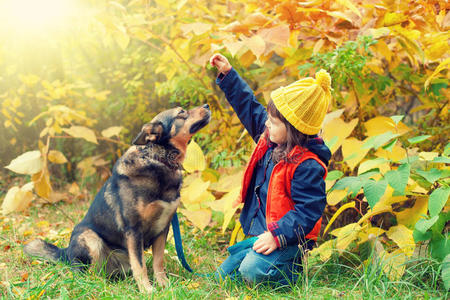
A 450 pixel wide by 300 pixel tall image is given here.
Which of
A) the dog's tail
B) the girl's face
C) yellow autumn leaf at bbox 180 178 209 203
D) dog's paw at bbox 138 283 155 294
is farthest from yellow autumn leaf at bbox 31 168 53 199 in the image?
the girl's face

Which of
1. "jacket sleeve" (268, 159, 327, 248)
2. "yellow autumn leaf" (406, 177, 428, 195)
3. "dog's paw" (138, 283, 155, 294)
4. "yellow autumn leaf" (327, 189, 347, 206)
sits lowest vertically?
"yellow autumn leaf" (327, 189, 347, 206)

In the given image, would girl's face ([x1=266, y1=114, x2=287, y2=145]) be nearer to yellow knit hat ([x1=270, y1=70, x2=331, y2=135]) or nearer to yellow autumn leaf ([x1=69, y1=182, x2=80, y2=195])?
yellow knit hat ([x1=270, y1=70, x2=331, y2=135])

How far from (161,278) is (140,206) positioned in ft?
1.76

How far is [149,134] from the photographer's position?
2.84 m

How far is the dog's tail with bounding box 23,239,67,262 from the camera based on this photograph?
10.0 feet

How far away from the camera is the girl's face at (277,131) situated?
8.51ft

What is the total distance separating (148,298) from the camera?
243 cm

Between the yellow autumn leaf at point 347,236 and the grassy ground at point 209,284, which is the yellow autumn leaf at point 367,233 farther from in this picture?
the grassy ground at point 209,284

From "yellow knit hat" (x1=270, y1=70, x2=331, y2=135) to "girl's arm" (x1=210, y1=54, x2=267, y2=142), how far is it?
1.52 ft

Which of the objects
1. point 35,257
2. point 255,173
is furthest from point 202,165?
point 35,257

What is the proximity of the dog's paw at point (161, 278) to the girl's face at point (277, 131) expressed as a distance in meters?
1.19

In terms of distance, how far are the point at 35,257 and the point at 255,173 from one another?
1.74 metres

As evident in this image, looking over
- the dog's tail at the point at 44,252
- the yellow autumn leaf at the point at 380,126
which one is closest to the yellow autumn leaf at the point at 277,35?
the yellow autumn leaf at the point at 380,126

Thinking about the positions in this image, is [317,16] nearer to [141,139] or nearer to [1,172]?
[141,139]
